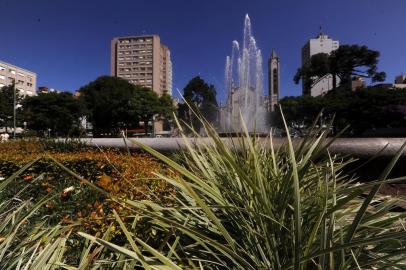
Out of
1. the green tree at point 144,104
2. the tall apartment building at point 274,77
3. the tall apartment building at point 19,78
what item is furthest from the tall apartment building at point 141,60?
the green tree at point 144,104

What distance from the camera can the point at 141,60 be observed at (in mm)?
139375

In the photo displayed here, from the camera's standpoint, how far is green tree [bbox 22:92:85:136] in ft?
167

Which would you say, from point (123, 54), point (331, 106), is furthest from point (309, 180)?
point (123, 54)

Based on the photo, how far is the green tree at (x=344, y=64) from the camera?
54.3 m

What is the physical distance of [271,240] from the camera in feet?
4.66

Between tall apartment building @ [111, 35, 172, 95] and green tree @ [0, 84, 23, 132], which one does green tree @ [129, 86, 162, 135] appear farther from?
tall apartment building @ [111, 35, 172, 95]

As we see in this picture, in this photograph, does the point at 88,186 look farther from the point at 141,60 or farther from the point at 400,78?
the point at 141,60

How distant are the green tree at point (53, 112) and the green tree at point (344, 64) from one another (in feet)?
125

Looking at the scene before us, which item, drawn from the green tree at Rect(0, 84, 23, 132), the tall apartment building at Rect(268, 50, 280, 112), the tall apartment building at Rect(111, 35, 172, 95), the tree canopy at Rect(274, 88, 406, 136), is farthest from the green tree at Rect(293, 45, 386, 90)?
the tall apartment building at Rect(111, 35, 172, 95)

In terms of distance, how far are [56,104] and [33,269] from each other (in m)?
56.1

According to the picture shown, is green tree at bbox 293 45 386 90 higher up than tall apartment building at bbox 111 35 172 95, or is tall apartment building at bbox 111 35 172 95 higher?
tall apartment building at bbox 111 35 172 95

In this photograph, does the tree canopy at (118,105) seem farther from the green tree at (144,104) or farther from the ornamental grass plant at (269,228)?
the ornamental grass plant at (269,228)

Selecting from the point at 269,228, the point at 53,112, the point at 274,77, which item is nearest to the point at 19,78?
the point at 53,112

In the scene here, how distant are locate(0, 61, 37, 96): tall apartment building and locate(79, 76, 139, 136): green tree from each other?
38.7 m
